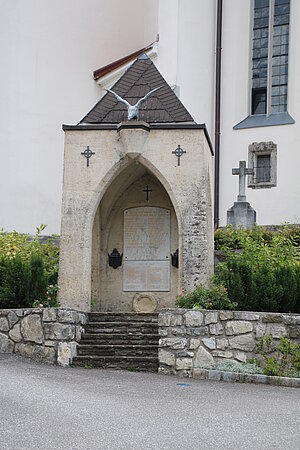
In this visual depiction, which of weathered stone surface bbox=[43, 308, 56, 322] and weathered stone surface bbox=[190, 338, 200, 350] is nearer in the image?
weathered stone surface bbox=[190, 338, 200, 350]

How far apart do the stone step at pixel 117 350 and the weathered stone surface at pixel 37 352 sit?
448 millimetres

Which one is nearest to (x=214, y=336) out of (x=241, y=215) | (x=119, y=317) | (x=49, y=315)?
(x=119, y=317)

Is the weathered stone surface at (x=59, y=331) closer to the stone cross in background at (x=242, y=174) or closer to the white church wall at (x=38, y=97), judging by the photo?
the stone cross in background at (x=242, y=174)

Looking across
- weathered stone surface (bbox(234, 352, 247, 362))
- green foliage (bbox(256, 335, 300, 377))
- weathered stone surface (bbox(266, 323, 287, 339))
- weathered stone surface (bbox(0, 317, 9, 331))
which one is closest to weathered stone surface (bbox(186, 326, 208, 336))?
weathered stone surface (bbox(234, 352, 247, 362))

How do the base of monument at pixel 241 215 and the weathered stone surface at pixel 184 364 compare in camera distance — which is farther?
the base of monument at pixel 241 215

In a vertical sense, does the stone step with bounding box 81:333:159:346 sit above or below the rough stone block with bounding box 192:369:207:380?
above

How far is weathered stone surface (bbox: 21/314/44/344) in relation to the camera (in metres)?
11.9

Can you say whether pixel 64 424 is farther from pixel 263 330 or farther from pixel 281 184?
pixel 281 184

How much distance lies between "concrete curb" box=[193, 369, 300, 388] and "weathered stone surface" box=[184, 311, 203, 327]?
656mm

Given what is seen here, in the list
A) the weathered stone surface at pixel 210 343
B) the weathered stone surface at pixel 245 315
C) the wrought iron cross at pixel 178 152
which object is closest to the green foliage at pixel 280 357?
the weathered stone surface at pixel 245 315

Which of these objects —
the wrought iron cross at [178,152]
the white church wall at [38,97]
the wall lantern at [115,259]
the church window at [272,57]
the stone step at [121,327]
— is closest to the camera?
the stone step at [121,327]

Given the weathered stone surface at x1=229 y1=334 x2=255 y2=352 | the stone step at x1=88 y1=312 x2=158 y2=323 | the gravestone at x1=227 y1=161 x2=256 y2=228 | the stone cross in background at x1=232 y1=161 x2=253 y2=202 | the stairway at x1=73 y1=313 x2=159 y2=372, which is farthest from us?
the stone cross in background at x1=232 y1=161 x2=253 y2=202

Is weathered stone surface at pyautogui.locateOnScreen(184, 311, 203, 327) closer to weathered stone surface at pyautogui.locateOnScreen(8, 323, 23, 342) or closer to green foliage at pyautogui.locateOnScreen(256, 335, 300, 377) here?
green foliage at pyautogui.locateOnScreen(256, 335, 300, 377)

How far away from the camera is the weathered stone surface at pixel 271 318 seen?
11.4 m
